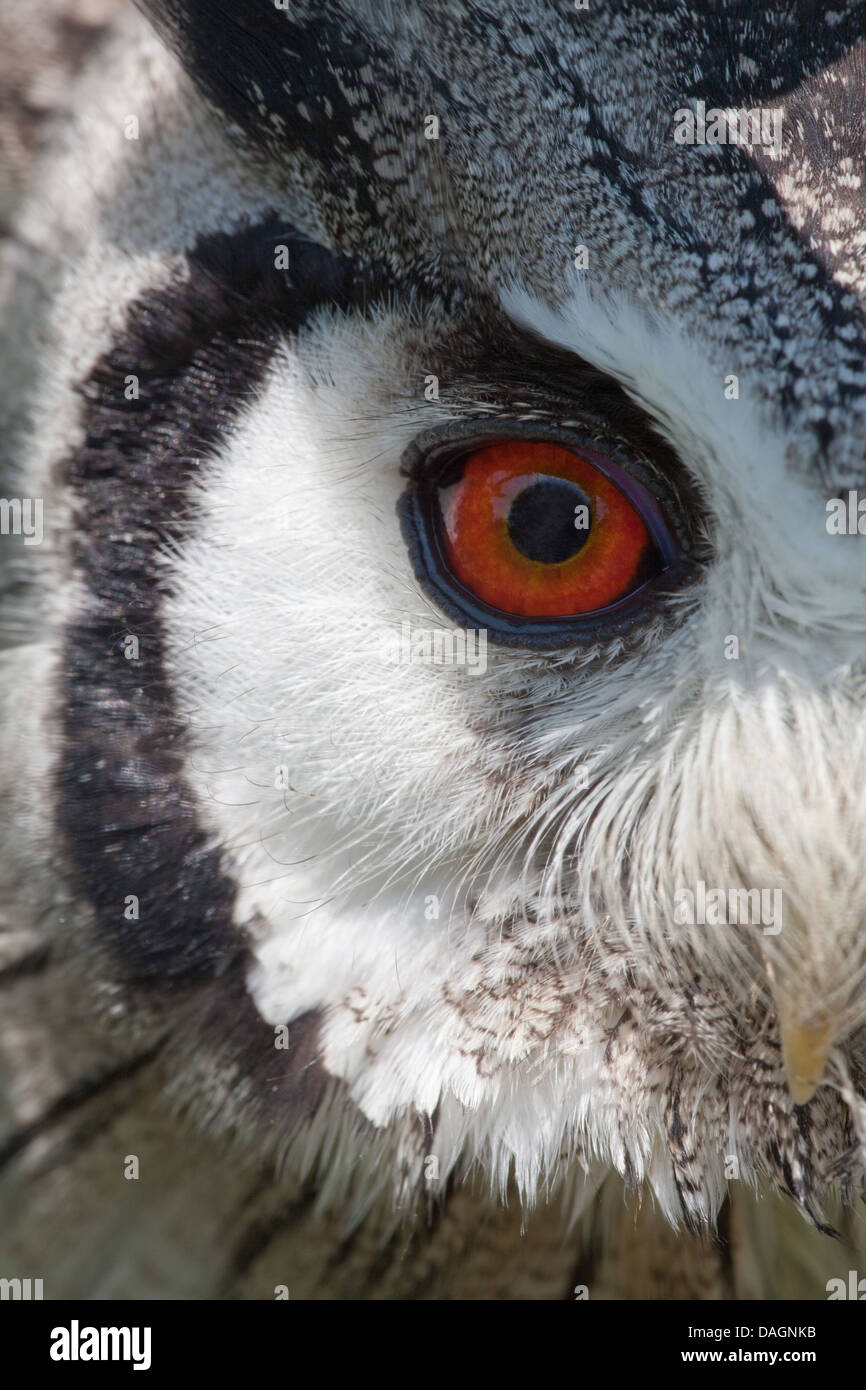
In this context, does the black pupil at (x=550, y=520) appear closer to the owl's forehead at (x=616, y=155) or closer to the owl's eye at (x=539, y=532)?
the owl's eye at (x=539, y=532)

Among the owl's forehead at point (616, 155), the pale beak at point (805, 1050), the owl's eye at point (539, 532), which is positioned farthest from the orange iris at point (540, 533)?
the pale beak at point (805, 1050)

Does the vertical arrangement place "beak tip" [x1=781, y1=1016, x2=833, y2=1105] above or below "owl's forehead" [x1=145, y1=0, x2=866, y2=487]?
below

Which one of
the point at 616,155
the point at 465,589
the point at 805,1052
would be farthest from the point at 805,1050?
the point at 616,155

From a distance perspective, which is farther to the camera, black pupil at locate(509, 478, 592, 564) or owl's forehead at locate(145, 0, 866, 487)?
black pupil at locate(509, 478, 592, 564)

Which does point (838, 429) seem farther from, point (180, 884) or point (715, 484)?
point (180, 884)

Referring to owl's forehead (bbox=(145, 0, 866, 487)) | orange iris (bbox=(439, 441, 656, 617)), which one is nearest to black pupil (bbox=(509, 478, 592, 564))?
orange iris (bbox=(439, 441, 656, 617))

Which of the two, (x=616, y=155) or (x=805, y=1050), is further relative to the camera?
(x=805, y=1050)

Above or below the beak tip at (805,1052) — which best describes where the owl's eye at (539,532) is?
above

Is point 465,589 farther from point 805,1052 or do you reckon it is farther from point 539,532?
point 805,1052

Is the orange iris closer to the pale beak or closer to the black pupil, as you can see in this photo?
the black pupil
